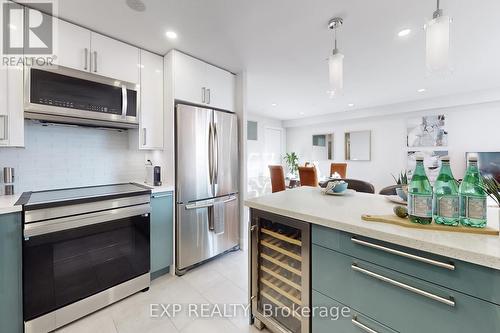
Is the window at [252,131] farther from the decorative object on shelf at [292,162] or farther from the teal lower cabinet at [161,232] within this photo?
the teal lower cabinet at [161,232]

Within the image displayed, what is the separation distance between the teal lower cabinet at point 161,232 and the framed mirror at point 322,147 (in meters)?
5.28

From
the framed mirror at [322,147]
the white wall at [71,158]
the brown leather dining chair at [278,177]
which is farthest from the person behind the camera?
the framed mirror at [322,147]

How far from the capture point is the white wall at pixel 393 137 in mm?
4154

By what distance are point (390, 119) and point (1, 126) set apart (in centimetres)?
653

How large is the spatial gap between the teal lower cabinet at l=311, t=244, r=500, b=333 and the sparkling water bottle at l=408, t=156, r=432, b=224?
0.26 meters

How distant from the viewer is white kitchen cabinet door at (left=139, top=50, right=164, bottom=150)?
225 cm

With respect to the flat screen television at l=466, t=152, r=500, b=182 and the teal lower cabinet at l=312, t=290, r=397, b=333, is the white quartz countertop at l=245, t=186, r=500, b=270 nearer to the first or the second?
the teal lower cabinet at l=312, t=290, r=397, b=333

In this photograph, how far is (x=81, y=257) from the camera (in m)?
1.64

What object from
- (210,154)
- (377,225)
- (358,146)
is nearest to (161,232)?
(210,154)

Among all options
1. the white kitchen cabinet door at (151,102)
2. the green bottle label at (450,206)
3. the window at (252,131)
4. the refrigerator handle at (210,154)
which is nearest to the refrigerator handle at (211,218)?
the refrigerator handle at (210,154)

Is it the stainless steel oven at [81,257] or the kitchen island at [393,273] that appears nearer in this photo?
the kitchen island at [393,273]

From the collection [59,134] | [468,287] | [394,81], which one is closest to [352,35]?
[394,81]

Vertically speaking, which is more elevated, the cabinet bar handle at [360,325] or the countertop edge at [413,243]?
the countertop edge at [413,243]

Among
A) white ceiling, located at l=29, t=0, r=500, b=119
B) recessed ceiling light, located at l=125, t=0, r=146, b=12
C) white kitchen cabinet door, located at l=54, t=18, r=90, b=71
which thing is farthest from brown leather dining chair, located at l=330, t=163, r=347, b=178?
white kitchen cabinet door, located at l=54, t=18, r=90, b=71
